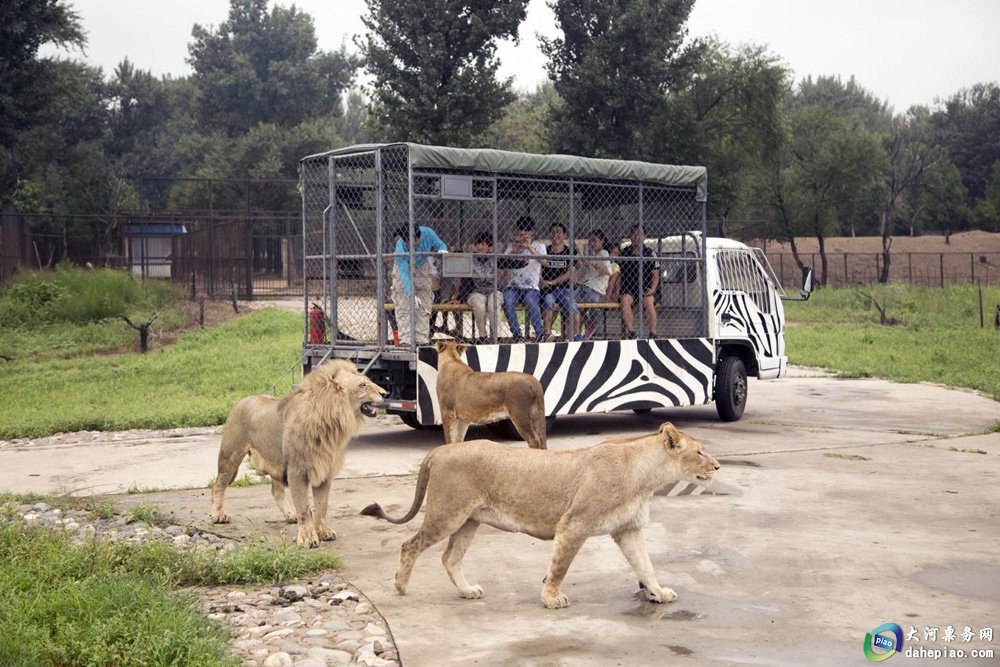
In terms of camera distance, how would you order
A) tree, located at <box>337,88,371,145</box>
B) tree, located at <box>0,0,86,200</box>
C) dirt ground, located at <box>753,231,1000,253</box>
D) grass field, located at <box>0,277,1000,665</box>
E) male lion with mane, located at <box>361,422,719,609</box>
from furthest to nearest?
tree, located at <box>337,88,371,145</box> → dirt ground, located at <box>753,231,1000,253</box> → tree, located at <box>0,0,86,200</box> → male lion with mane, located at <box>361,422,719,609</box> → grass field, located at <box>0,277,1000,665</box>

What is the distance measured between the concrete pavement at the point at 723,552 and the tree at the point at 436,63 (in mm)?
23656

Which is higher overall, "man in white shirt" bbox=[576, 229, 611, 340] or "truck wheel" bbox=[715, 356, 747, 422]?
"man in white shirt" bbox=[576, 229, 611, 340]

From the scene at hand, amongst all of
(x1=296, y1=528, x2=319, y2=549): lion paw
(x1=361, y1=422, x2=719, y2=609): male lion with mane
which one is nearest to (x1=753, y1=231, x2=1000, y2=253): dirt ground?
(x1=296, y1=528, x2=319, y2=549): lion paw

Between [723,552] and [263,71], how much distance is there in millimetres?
67166

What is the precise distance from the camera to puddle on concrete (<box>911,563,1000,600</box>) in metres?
6.37

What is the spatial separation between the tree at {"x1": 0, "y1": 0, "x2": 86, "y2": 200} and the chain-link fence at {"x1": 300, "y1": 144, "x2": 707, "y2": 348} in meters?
25.7

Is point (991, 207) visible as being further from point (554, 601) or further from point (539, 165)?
point (554, 601)

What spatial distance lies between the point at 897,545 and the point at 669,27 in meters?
31.4

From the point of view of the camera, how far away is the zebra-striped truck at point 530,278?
464 inches

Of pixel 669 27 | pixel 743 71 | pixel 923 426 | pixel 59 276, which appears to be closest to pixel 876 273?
pixel 743 71

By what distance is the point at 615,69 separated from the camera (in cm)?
3662

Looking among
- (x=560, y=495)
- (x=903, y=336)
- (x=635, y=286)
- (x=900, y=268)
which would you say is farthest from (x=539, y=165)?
(x=900, y=268)

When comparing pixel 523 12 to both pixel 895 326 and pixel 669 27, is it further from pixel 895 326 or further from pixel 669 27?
pixel 895 326

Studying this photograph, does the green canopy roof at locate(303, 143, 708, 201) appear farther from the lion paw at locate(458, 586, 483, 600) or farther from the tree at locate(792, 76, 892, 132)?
the tree at locate(792, 76, 892, 132)
